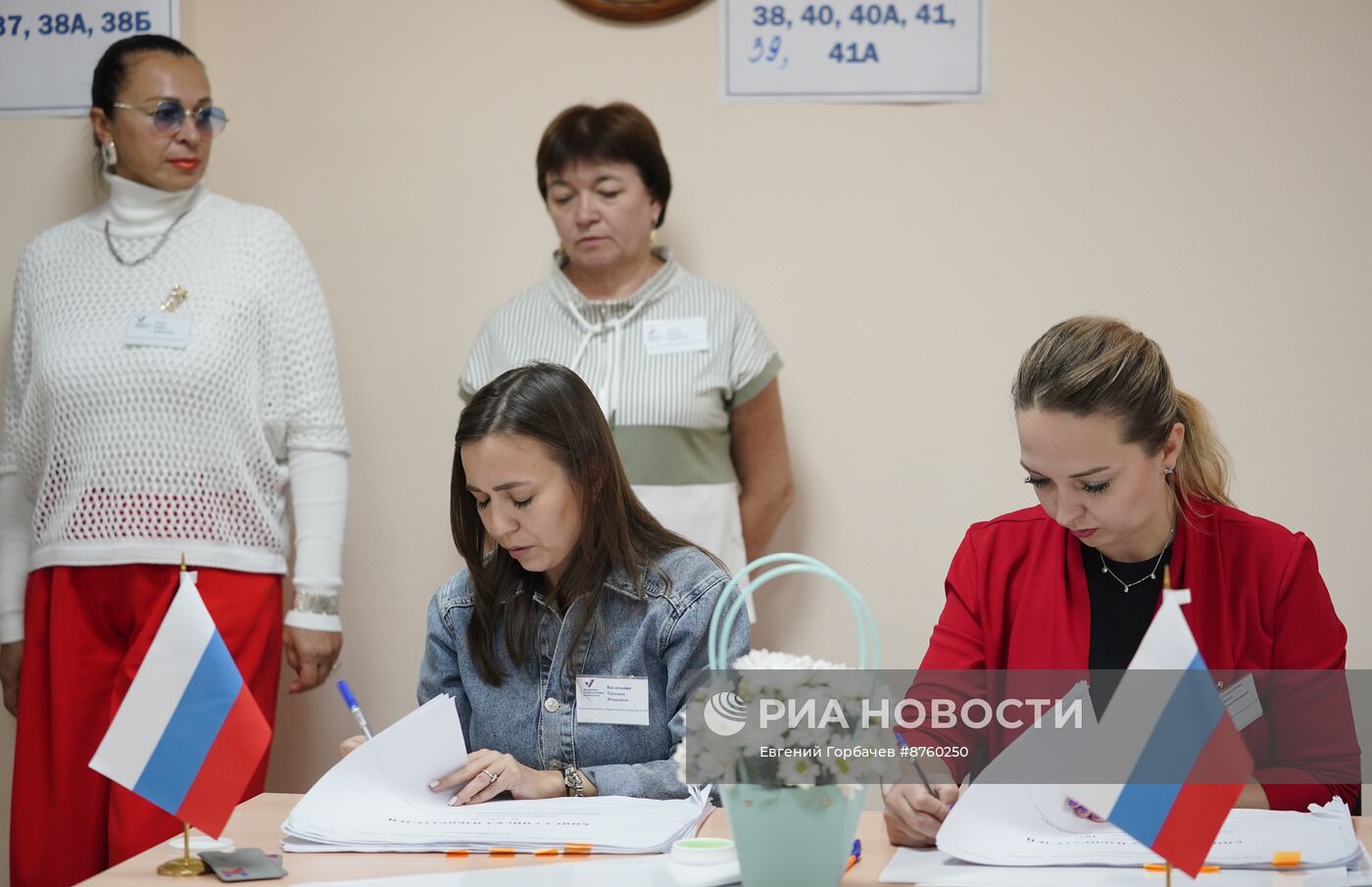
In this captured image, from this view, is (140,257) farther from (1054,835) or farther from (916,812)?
(1054,835)

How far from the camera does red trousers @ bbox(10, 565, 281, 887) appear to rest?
256 centimetres

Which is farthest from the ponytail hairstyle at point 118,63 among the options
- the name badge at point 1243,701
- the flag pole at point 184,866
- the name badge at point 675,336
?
the name badge at point 1243,701

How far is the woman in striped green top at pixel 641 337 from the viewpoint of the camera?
272 centimetres

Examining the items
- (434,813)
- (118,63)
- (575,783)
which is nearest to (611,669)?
(575,783)

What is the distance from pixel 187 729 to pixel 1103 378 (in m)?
1.14

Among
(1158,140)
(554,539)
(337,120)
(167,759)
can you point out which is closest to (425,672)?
(554,539)

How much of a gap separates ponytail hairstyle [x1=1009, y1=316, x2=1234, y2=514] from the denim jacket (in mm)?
518

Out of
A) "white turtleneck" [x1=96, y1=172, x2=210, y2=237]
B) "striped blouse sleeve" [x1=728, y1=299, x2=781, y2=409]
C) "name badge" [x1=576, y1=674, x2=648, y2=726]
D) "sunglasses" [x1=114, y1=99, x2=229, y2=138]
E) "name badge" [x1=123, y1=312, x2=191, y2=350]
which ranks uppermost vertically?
"sunglasses" [x1=114, y1=99, x2=229, y2=138]

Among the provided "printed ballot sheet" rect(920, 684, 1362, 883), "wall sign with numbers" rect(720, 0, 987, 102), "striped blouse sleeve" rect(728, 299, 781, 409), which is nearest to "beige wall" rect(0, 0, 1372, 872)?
"wall sign with numbers" rect(720, 0, 987, 102)

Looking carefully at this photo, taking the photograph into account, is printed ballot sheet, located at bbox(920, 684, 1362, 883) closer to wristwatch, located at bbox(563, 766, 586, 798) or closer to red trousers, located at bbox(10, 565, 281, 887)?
wristwatch, located at bbox(563, 766, 586, 798)

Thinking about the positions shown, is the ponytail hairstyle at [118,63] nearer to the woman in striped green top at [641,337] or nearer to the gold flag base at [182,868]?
the woman in striped green top at [641,337]

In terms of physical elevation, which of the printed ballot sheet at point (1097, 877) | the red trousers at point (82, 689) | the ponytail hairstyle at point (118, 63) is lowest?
the red trousers at point (82, 689)

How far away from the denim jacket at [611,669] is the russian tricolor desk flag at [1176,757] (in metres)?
0.69

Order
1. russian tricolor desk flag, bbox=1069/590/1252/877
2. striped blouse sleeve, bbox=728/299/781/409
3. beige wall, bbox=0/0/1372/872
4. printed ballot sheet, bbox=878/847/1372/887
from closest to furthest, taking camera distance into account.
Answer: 1. russian tricolor desk flag, bbox=1069/590/1252/877
2. printed ballot sheet, bbox=878/847/1372/887
3. striped blouse sleeve, bbox=728/299/781/409
4. beige wall, bbox=0/0/1372/872
